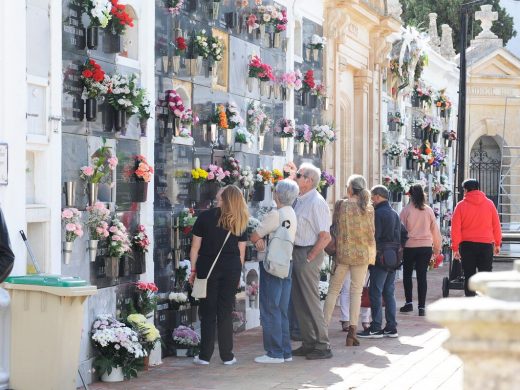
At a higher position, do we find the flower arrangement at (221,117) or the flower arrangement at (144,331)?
the flower arrangement at (221,117)

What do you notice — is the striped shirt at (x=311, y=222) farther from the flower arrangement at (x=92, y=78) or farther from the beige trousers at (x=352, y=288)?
the flower arrangement at (x=92, y=78)

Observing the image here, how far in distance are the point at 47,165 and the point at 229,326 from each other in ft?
8.35

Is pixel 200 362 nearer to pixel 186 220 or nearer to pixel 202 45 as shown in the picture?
pixel 186 220

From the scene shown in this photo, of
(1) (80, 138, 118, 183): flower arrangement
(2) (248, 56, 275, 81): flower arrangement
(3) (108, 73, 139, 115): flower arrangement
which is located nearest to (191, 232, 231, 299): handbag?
(1) (80, 138, 118, 183): flower arrangement

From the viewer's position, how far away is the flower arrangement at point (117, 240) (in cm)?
1095

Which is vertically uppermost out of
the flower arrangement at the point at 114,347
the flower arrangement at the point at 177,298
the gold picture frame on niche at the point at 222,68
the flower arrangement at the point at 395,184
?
the gold picture frame on niche at the point at 222,68

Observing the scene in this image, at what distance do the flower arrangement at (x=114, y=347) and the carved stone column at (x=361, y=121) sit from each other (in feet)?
40.3

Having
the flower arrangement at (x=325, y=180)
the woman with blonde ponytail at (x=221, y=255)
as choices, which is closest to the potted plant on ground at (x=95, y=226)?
the woman with blonde ponytail at (x=221, y=255)

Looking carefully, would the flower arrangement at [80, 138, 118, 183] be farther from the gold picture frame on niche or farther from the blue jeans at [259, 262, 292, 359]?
the gold picture frame on niche

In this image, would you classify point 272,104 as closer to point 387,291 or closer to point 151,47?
point 387,291

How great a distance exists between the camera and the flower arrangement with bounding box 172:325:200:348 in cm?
1247

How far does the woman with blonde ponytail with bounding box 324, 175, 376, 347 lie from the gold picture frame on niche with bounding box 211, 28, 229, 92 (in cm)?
220

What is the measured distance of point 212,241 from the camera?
11.5 meters

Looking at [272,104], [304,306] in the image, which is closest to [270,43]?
[272,104]
